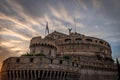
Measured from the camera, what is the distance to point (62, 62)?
22094mm

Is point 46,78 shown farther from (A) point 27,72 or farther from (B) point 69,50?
(B) point 69,50

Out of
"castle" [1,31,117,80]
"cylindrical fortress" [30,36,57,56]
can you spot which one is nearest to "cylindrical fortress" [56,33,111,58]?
"castle" [1,31,117,80]

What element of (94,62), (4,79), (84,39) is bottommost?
(4,79)

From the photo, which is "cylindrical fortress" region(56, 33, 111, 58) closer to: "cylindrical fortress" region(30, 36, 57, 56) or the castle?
the castle

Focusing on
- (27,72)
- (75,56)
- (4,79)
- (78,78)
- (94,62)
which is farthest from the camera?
(75,56)

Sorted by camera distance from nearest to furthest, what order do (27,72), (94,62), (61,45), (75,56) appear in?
(27,72) < (94,62) < (75,56) < (61,45)

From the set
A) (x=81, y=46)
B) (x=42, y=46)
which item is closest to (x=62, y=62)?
(x=42, y=46)

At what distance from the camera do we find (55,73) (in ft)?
69.1

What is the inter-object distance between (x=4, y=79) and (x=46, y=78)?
6937 mm

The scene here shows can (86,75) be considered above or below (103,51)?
below

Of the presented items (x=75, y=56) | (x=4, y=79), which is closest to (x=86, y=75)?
(x=75, y=56)

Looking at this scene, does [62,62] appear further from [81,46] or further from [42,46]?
[81,46]

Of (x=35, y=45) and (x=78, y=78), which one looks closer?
(x=78, y=78)

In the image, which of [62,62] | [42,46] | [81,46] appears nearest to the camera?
[62,62]
